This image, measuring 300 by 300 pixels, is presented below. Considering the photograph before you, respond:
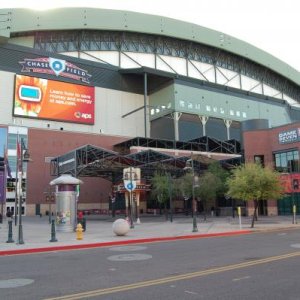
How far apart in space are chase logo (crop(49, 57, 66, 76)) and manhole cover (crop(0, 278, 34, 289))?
220 feet

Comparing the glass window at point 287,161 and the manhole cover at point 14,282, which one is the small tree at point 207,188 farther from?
the manhole cover at point 14,282

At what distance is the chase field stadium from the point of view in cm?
6706

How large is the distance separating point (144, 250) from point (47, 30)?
77.8 m

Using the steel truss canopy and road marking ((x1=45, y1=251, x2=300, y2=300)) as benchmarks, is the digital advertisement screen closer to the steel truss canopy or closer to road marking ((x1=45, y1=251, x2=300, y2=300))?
the steel truss canopy

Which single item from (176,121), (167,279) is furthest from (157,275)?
(176,121)

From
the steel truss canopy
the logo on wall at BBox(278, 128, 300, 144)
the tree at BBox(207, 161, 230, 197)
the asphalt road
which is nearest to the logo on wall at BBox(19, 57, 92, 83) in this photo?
the steel truss canopy

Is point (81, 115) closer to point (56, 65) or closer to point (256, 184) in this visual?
point (56, 65)

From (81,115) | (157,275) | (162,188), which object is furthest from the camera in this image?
(81,115)

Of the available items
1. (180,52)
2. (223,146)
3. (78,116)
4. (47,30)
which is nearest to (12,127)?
(78,116)

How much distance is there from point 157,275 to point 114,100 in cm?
7201

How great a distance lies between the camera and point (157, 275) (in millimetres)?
10477

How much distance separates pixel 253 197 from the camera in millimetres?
31219

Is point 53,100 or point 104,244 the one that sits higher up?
point 53,100

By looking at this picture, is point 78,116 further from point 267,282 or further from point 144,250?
point 267,282
